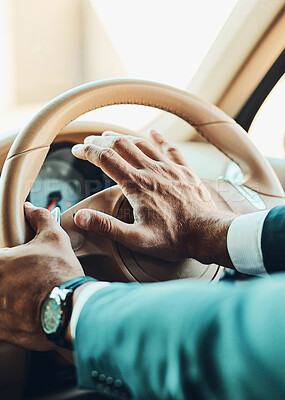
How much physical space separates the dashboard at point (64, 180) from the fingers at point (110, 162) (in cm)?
33

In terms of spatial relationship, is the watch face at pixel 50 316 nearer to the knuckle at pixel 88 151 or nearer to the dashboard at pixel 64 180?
the knuckle at pixel 88 151

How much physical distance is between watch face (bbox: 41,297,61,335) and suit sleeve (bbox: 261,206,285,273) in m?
0.38

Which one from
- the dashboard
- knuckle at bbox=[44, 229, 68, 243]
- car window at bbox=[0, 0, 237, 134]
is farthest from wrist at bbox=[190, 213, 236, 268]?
car window at bbox=[0, 0, 237, 134]

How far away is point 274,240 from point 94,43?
83.6 inches

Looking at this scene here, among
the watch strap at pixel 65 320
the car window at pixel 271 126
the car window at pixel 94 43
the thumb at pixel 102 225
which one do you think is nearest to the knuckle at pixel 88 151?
the thumb at pixel 102 225

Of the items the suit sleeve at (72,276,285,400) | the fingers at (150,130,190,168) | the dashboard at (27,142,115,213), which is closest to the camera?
the suit sleeve at (72,276,285,400)

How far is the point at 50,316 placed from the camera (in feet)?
2.22

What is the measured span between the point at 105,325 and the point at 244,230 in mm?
469

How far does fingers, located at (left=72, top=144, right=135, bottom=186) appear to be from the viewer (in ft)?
3.05

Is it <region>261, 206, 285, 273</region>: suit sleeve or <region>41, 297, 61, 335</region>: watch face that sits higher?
<region>261, 206, 285, 273</region>: suit sleeve

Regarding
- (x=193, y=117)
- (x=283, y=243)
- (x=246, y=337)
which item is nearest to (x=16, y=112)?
(x=193, y=117)

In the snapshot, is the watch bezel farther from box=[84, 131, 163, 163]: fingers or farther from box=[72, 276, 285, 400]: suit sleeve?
box=[84, 131, 163, 163]: fingers

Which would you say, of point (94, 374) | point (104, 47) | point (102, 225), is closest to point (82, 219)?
point (102, 225)

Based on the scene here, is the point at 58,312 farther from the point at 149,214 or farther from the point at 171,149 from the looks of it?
the point at 171,149
